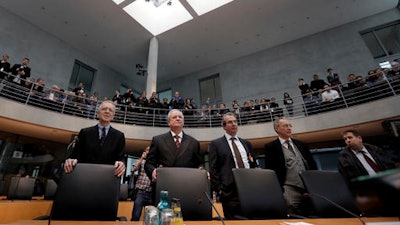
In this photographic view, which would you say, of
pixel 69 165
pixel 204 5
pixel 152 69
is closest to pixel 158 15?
pixel 204 5

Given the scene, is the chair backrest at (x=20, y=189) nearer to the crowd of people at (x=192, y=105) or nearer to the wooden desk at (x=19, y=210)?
the wooden desk at (x=19, y=210)

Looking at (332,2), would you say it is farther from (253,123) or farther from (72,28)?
(72,28)

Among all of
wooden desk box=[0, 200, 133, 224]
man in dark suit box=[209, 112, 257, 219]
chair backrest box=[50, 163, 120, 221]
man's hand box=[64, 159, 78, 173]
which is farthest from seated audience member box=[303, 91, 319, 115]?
wooden desk box=[0, 200, 133, 224]

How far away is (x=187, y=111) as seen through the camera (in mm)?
7875

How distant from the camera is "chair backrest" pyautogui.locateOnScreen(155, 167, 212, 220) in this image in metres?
1.50

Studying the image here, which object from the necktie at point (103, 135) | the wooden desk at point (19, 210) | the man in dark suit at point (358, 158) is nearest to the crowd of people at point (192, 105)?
the wooden desk at point (19, 210)

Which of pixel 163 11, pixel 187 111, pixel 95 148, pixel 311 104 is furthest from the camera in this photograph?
pixel 163 11

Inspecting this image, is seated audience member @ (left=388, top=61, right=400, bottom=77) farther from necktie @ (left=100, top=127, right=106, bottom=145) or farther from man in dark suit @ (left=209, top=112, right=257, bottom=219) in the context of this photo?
necktie @ (left=100, top=127, right=106, bottom=145)

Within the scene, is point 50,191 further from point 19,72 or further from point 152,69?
point 152,69

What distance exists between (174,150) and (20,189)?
160 inches

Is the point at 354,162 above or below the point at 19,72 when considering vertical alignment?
below

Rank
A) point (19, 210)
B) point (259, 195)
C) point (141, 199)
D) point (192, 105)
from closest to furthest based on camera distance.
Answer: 1. point (259, 195)
2. point (141, 199)
3. point (19, 210)
4. point (192, 105)

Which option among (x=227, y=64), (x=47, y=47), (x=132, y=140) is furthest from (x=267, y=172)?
(x=47, y=47)

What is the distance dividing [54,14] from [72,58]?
2027 millimetres
